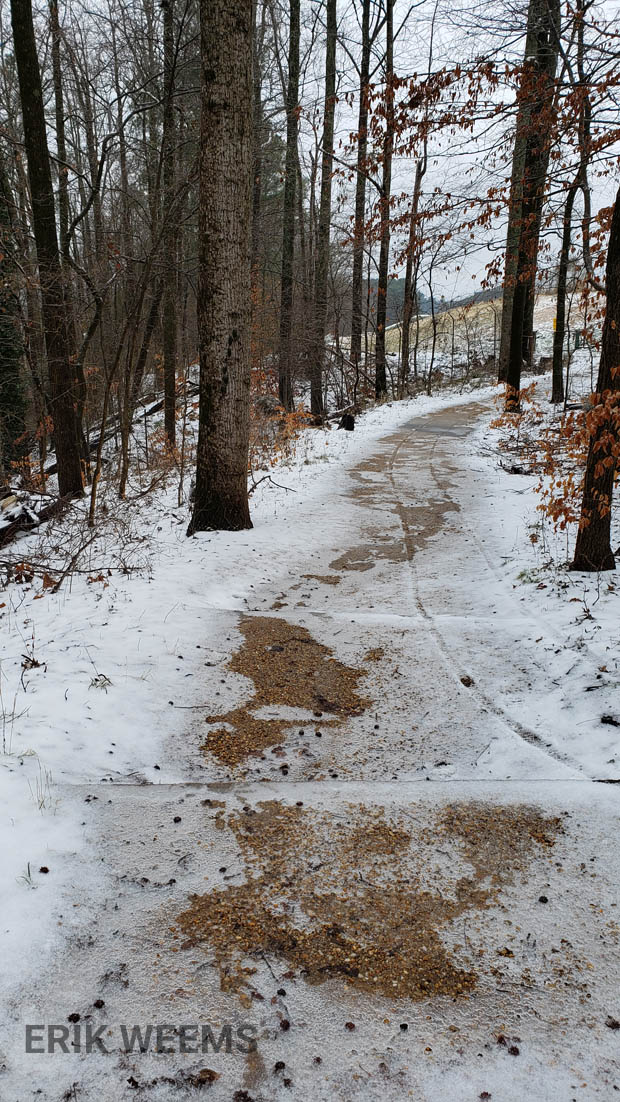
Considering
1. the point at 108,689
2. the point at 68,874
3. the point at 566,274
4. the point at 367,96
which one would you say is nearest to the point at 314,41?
the point at 566,274

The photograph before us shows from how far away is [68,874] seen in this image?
2527 millimetres

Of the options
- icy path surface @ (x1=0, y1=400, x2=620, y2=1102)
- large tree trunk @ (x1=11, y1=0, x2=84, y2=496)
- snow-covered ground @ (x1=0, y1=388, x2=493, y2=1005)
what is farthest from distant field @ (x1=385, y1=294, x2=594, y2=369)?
icy path surface @ (x1=0, y1=400, x2=620, y2=1102)

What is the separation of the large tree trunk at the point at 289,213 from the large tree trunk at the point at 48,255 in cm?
671

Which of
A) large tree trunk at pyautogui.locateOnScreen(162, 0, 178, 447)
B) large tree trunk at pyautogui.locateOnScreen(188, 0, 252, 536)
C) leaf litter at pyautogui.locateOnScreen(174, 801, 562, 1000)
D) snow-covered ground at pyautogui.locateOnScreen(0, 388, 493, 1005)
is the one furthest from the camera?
large tree trunk at pyautogui.locateOnScreen(162, 0, 178, 447)

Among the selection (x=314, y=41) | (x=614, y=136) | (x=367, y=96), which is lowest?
(x=614, y=136)

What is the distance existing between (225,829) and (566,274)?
668 inches

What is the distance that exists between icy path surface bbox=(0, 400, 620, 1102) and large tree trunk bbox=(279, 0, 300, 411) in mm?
12673

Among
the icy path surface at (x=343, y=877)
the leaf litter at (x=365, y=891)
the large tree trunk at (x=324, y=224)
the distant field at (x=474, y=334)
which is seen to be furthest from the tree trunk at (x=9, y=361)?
the distant field at (x=474, y=334)

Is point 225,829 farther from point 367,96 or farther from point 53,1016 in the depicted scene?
point 367,96

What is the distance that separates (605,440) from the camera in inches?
178

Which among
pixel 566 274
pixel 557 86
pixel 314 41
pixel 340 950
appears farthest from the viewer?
pixel 314 41

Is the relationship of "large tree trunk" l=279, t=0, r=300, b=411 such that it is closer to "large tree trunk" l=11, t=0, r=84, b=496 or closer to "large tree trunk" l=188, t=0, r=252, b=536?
"large tree trunk" l=11, t=0, r=84, b=496

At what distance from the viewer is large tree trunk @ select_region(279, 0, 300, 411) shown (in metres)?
15.6

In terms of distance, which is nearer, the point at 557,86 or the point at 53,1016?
the point at 53,1016
